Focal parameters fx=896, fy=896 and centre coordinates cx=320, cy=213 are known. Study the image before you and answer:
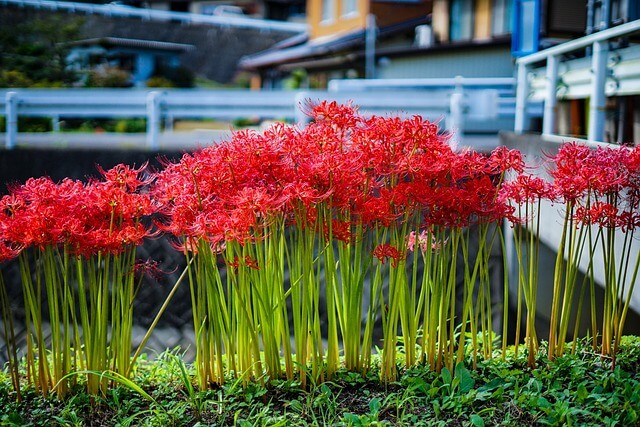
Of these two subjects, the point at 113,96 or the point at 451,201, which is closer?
the point at 451,201

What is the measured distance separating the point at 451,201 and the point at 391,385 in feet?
3.05

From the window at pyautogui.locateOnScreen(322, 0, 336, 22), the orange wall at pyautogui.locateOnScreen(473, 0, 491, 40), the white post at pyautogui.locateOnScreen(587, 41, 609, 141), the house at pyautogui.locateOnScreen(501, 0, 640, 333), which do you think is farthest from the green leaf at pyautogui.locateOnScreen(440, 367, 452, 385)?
the window at pyautogui.locateOnScreen(322, 0, 336, 22)

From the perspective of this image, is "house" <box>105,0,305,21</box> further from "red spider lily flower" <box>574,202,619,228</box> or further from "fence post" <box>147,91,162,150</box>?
"red spider lily flower" <box>574,202,619,228</box>

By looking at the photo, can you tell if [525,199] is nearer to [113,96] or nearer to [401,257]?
[401,257]

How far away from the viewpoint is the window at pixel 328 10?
1004 inches

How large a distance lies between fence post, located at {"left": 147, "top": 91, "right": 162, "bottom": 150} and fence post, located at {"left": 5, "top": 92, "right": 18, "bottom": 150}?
4.62 feet

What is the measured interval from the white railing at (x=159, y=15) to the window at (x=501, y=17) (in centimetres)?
1032

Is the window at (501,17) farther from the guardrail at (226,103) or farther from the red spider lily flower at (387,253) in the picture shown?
the red spider lily flower at (387,253)

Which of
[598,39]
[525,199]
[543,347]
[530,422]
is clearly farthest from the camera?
[598,39]

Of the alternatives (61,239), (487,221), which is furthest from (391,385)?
(61,239)

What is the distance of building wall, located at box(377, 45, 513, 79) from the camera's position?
692 inches

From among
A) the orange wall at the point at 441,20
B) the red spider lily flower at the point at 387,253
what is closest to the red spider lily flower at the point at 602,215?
the red spider lily flower at the point at 387,253

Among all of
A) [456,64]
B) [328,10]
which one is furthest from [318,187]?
[328,10]

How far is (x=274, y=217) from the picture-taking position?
411cm
